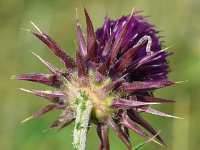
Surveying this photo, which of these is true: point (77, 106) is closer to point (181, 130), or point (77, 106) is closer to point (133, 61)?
point (133, 61)

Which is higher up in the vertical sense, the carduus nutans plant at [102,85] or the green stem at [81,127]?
the carduus nutans plant at [102,85]

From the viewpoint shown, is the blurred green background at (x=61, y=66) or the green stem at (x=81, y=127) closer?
the green stem at (x=81, y=127)

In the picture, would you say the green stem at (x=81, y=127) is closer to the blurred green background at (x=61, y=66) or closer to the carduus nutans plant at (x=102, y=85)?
the carduus nutans plant at (x=102, y=85)

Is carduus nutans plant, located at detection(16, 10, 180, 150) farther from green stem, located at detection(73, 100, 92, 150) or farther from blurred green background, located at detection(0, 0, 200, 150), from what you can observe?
blurred green background, located at detection(0, 0, 200, 150)

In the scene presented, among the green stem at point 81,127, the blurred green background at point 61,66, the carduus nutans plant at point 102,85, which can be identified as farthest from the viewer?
the blurred green background at point 61,66

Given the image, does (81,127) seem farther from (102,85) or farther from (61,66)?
(61,66)

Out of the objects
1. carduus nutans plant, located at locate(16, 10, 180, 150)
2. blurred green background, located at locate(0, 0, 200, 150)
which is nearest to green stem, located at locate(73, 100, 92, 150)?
carduus nutans plant, located at locate(16, 10, 180, 150)

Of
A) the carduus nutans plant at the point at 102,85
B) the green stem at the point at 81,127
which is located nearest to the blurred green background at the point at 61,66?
the carduus nutans plant at the point at 102,85

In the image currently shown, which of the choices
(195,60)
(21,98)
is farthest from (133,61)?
(21,98)
